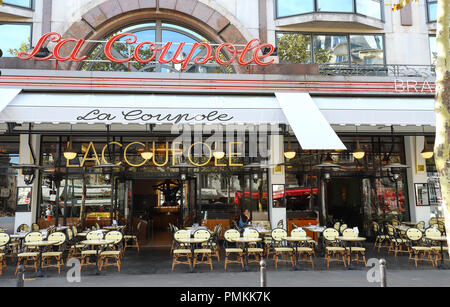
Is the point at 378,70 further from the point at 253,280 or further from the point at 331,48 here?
the point at 253,280

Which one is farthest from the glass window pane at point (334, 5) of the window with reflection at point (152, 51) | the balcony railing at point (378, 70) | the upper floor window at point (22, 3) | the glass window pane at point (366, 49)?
the upper floor window at point (22, 3)

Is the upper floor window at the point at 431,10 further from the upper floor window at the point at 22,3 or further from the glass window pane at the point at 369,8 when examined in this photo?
the upper floor window at the point at 22,3

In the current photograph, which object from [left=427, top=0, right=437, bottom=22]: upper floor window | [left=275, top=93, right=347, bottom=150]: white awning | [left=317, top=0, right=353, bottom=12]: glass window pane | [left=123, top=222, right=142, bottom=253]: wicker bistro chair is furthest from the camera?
[left=427, top=0, right=437, bottom=22]: upper floor window

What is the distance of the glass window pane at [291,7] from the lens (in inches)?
507

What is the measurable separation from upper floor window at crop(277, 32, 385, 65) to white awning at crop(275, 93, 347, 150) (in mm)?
2819

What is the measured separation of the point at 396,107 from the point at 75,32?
1037 cm

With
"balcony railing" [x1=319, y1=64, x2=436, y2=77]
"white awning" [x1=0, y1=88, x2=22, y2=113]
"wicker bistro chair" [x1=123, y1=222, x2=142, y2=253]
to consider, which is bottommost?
"wicker bistro chair" [x1=123, y1=222, x2=142, y2=253]

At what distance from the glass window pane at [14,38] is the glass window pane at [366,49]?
1143cm

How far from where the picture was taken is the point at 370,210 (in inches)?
567

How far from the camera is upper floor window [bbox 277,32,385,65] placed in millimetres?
13055

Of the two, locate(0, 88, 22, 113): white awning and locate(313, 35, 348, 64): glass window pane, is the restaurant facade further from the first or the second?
locate(0, 88, 22, 113): white awning

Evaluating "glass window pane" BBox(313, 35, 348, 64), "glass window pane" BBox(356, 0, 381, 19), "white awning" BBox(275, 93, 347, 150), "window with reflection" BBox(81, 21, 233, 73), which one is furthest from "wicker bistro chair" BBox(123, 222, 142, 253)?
"glass window pane" BBox(356, 0, 381, 19)

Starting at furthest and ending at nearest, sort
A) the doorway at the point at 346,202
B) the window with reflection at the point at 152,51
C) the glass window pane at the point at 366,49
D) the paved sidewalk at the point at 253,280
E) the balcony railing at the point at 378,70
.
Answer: the doorway at the point at 346,202 → the glass window pane at the point at 366,49 → the balcony railing at the point at 378,70 → the window with reflection at the point at 152,51 → the paved sidewalk at the point at 253,280
